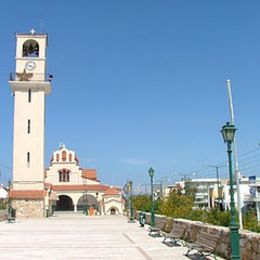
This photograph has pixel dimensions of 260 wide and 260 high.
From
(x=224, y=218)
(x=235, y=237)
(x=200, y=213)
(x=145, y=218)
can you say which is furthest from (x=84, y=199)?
(x=235, y=237)

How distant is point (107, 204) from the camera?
76938 mm

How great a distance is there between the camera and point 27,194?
182 ft

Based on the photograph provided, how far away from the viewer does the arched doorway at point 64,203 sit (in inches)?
3393

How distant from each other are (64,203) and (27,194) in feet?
109

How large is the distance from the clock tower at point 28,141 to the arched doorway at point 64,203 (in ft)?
95.7

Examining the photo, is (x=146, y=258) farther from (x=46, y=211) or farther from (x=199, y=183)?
(x=199, y=183)

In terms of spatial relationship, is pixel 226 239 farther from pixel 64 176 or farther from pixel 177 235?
pixel 64 176

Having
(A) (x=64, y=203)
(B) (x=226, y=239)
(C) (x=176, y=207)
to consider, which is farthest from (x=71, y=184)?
(B) (x=226, y=239)

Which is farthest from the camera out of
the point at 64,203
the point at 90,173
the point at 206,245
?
the point at 90,173

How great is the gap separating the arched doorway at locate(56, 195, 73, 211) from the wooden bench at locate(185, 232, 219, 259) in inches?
2827

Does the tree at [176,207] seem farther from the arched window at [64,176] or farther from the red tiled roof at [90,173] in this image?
the red tiled roof at [90,173]

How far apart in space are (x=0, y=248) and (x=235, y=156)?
29.2 feet

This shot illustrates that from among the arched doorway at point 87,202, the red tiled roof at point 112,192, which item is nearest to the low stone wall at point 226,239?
the red tiled roof at point 112,192

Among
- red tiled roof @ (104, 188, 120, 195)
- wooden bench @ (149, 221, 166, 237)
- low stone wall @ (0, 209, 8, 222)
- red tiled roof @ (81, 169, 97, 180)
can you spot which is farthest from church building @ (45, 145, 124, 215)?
wooden bench @ (149, 221, 166, 237)
